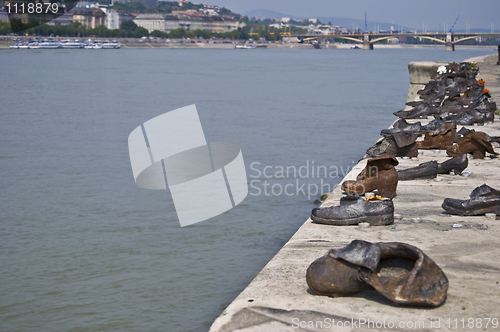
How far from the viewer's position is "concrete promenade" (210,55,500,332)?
358 cm

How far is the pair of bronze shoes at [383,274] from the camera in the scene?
3.73 metres

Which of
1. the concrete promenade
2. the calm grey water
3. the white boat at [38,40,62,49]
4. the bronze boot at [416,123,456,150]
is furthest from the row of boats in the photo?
the concrete promenade

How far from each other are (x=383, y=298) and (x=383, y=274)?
18 cm

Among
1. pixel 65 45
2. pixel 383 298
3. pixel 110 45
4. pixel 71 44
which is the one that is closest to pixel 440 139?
pixel 383 298

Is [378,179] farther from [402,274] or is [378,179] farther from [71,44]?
[71,44]

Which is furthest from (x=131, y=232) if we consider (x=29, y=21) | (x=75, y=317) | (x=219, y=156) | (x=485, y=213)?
(x=29, y=21)

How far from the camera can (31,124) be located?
2100 cm

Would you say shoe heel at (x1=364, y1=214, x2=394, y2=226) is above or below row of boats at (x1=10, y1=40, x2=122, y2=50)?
below

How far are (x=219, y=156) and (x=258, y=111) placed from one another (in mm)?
11087

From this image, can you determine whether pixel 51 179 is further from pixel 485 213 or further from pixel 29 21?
pixel 29 21

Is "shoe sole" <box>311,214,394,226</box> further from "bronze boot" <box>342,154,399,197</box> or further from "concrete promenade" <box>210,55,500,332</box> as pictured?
"bronze boot" <box>342,154,399,197</box>

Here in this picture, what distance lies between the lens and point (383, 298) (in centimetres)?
389

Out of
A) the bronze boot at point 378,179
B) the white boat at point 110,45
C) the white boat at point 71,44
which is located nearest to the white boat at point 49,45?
the white boat at point 71,44

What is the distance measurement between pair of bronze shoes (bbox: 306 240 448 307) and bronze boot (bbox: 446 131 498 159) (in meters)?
4.93
